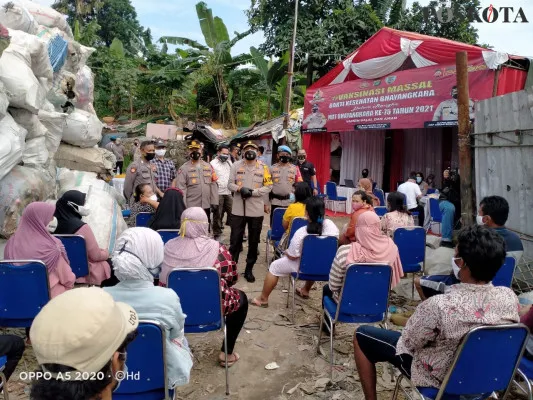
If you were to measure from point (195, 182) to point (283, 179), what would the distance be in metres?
1.34

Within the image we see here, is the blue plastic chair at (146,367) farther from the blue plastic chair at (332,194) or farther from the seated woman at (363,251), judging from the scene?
the blue plastic chair at (332,194)

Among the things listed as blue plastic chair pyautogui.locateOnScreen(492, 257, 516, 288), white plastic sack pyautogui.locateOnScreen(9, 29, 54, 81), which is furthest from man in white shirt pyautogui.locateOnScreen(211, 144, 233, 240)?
blue plastic chair pyautogui.locateOnScreen(492, 257, 516, 288)

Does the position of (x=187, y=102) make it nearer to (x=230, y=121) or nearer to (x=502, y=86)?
(x=230, y=121)

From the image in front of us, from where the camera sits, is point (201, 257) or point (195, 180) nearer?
point (201, 257)

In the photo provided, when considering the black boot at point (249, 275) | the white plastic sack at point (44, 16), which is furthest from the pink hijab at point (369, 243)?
the white plastic sack at point (44, 16)

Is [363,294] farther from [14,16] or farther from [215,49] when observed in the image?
[215,49]

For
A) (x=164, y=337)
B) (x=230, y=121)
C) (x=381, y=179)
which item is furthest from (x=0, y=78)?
(x=230, y=121)

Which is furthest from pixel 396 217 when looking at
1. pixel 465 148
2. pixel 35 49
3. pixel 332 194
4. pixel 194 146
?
pixel 332 194

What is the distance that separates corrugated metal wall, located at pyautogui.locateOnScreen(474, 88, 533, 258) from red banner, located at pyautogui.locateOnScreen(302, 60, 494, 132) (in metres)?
1.46

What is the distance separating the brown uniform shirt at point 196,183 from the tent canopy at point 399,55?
4.94 m

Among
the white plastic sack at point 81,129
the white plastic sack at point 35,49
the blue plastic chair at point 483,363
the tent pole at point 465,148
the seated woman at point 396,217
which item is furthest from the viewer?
the white plastic sack at point 81,129

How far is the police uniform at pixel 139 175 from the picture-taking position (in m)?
5.71

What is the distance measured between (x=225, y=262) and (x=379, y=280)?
3.80ft

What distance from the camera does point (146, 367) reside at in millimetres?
2045
